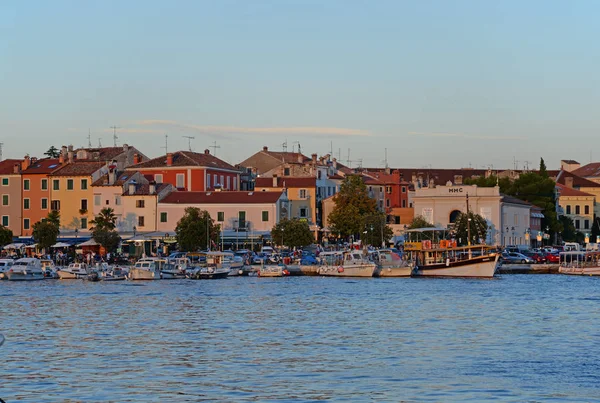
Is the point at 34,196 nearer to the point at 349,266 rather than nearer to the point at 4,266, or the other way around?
the point at 4,266

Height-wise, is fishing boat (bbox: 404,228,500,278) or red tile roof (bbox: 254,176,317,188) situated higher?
red tile roof (bbox: 254,176,317,188)

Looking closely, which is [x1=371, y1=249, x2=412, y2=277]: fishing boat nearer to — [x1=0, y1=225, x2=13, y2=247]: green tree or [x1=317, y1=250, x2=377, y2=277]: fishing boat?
[x1=317, y1=250, x2=377, y2=277]: fishing boat

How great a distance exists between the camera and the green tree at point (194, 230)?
92.0 meters

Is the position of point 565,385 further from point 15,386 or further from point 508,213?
point 508,213

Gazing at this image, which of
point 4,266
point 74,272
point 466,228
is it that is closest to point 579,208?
point 466,228

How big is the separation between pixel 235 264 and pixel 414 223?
24281 millimetres

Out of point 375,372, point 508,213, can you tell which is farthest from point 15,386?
point 508,213

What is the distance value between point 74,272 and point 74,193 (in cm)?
2594

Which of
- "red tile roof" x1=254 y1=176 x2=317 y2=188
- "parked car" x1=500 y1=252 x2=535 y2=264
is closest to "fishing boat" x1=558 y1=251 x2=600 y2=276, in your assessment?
"parked car" x1=500 y1=252 x2=535 y2=264

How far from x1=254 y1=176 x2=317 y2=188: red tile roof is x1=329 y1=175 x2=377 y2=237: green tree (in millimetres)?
2983

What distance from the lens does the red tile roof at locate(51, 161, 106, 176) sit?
10425 cm

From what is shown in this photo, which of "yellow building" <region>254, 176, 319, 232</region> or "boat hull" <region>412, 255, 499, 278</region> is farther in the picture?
"yellow building" <region>254, 176, 319, 232</region>

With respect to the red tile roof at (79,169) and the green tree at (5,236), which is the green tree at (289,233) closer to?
the red tile roof at (79,169)

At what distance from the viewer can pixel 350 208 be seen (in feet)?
356
